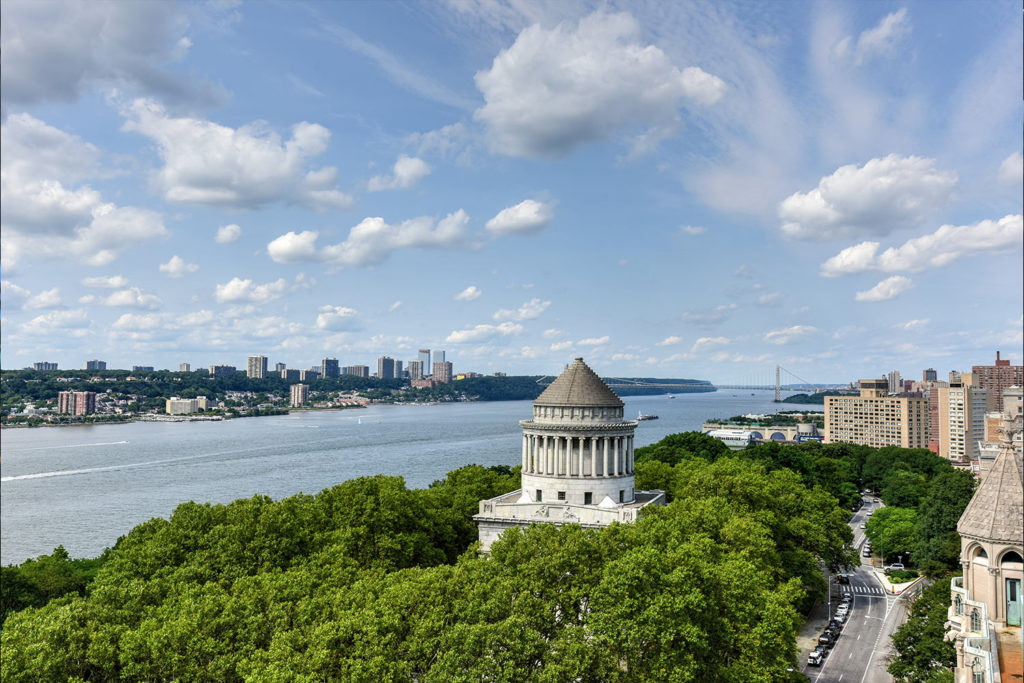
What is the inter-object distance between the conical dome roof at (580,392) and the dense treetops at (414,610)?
1260 centimetres

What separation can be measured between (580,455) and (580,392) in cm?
489

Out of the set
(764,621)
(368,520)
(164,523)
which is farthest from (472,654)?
(164,523)

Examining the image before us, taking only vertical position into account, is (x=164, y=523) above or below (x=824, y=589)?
above

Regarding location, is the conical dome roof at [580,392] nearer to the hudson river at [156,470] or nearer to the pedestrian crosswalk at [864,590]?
the pedestrian crosswalk at [864,590]

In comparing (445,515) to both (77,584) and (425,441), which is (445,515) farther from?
(425,441)

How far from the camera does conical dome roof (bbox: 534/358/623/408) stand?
5703 cm

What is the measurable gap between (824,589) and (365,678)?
43.6 m

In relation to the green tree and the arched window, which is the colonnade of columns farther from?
the arched window

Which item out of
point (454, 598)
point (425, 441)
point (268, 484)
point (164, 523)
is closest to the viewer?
point (454, 598)

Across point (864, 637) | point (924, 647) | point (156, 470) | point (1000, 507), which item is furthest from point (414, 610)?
point (156, 470)

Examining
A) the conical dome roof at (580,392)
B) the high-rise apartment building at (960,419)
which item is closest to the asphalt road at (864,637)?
the conical dome roof at (580,392)

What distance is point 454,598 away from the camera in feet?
104

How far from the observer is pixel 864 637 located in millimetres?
53688

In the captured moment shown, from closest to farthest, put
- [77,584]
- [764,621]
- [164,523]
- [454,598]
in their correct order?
[454,598]
[764,621]
[164,523]
[77,584]
